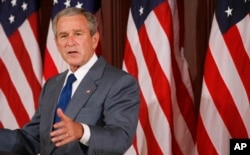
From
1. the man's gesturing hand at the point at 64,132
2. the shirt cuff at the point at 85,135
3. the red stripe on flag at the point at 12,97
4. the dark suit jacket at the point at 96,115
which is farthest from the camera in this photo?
the red stripe on flag at the point at 12,97

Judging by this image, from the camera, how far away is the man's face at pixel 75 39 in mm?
2100

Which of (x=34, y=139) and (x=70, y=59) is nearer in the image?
(x=70, y=59)

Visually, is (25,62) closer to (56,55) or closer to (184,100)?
(56,55)

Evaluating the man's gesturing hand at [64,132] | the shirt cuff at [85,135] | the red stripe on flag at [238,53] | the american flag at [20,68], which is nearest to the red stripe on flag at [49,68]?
the american flag at [20,68]

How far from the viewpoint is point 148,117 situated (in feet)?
10.8

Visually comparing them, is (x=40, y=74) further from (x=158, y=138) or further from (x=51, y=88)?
(x=51, y=88)

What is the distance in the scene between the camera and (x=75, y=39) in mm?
2121

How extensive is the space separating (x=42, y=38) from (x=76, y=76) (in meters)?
2.00

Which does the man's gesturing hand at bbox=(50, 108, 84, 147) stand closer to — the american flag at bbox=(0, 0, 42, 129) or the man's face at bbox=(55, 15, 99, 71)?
the man's face at bbox=(55, 15, 99, 71)

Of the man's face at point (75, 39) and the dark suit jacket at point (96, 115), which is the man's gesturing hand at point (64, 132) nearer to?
the dark suit jacket at point (96, 115)

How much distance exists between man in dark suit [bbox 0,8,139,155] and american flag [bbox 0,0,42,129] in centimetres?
145

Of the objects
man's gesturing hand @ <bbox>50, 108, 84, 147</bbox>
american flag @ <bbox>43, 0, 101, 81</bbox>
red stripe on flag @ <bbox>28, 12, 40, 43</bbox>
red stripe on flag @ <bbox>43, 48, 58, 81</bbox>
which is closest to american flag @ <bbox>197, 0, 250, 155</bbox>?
american flag @ <bbox>43, 0, 101, 81</bbox>

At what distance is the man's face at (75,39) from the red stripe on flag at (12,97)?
1672mm

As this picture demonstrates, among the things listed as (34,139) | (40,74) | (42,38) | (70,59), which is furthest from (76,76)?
(42,38)
